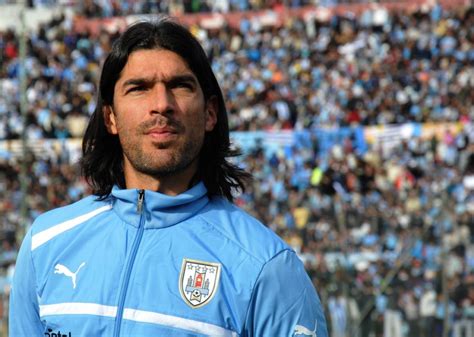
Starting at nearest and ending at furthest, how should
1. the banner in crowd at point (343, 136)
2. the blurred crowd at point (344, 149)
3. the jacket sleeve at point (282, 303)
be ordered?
the jacket sleeve at point (282, 303) → the blurred crowd at point (344, 149) → the banner in crowd at point (343, 136)

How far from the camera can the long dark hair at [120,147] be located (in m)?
3.01

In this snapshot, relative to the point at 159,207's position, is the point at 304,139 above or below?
below

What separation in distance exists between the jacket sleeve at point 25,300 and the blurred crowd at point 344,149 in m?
7.88

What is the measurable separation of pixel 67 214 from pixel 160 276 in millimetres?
383

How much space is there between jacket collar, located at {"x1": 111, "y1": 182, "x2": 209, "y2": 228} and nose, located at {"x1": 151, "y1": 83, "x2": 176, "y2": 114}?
222mm

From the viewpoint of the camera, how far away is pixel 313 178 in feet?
60.5

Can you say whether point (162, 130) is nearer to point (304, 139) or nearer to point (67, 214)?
point (67, 214)

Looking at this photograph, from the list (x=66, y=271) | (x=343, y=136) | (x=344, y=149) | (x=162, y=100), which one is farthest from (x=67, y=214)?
(x=343, y=136)

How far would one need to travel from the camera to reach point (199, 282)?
2.81m

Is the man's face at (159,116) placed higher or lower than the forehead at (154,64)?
lower

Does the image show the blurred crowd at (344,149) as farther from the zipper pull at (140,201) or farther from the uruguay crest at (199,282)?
the uruguay crest at (199,282)

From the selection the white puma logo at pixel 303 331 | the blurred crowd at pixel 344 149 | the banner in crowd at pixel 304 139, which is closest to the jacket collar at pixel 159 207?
the white puma logo at pixel 303 331

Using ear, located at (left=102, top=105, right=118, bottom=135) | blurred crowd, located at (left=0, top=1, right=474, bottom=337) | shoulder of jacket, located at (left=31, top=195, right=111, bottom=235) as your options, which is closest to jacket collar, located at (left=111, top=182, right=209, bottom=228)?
shoulder of jacket, located at (left=31, top=195, right=111, bottom=235)

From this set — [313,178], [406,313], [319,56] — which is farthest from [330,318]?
[319,56]
